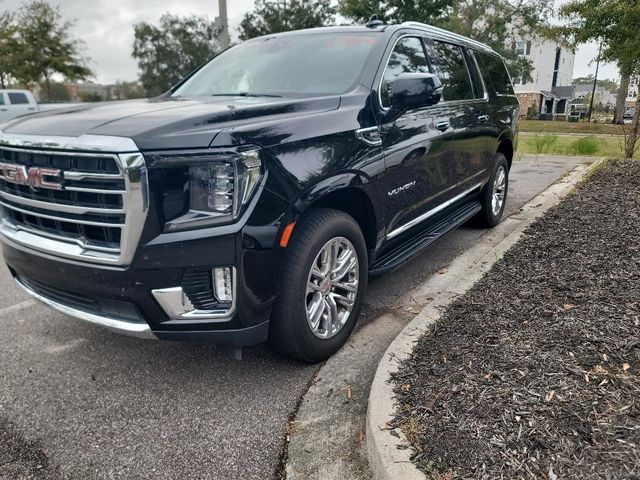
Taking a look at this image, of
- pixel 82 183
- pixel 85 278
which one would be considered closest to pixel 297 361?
pixel 85 278

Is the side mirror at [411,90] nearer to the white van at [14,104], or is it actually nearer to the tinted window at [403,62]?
the tinted window at [403,62]

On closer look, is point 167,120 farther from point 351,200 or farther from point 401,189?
point 401,189

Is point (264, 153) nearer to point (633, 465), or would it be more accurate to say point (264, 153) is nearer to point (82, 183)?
point (82, 183)

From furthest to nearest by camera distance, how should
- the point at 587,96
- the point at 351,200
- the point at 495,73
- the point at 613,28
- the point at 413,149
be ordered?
the point at 587,96 → the point at 613,28 → the point at 495,73 → the point at 413,149 → the point at 351,200

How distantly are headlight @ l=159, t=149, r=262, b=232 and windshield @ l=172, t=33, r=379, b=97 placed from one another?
4.02 feet

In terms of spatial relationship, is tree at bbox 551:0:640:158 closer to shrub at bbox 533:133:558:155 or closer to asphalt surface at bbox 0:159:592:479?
shrub at bbox 533:133:558:155

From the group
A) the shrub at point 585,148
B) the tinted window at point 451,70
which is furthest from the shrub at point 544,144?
the tinted window at point 451,70

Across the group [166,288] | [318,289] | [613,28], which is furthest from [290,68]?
[613,28]

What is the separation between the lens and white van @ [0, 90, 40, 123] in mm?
19484

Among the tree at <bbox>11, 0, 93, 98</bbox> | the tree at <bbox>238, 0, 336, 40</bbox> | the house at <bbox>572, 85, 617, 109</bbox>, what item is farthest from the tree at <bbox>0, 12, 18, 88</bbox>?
the house at <bbox>572, 85, 617, 109</bbox>

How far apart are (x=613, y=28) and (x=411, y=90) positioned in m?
7.26

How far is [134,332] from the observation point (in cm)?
253

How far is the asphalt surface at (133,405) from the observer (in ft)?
7.61

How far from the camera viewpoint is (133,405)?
2732 millimetres
